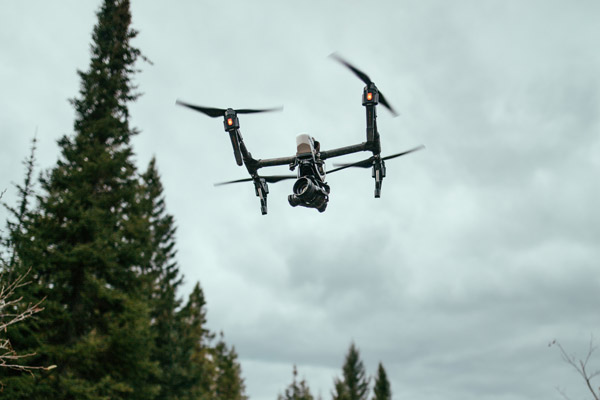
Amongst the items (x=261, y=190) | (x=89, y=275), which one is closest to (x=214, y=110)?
(x=261, y=190)

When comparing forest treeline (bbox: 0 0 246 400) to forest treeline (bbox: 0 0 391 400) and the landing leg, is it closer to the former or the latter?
forest treeline (bbox: 0 0 391 400)

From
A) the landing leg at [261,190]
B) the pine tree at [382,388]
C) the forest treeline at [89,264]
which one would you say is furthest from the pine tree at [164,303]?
the pine tree at [382,388]

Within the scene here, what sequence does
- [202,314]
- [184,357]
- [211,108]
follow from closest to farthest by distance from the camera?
[211,108] < [184,357] < [202,314]

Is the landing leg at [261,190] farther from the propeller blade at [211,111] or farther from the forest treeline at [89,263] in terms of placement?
the forest treeline at [89,263]

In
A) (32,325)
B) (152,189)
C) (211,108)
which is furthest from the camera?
(152,189)

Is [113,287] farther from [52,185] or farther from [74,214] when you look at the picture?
[52,185]

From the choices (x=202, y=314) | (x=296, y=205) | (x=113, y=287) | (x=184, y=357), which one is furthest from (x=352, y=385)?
(x=296, y=205)
